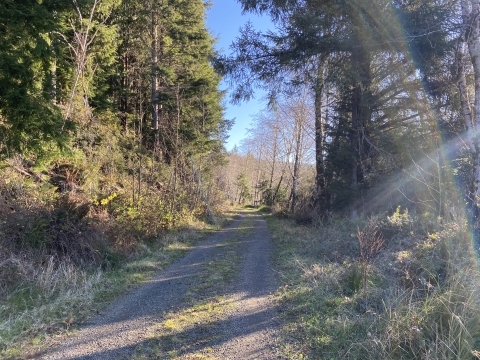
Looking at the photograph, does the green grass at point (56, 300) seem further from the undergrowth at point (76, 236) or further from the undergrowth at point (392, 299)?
the undergrowth at point (392, 299)

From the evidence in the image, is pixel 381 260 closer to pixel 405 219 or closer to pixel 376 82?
pixel 405 219

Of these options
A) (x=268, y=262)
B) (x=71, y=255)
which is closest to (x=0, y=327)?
(x=71, y=255)

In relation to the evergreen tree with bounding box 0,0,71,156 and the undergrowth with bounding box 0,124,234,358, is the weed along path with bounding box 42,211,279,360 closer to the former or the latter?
the undergrowth with bounding box 0,124,234,358

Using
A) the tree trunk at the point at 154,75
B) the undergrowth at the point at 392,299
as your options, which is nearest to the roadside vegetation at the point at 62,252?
the undergrowth at the point at 392,299

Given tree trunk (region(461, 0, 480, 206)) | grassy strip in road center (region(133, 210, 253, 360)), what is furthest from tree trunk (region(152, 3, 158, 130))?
tree trunk (region(461, 0, 480, 206))

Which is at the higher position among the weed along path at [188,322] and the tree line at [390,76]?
the tree line at [390,76]

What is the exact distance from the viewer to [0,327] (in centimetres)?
345

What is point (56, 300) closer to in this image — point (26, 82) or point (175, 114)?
point (26, 82)

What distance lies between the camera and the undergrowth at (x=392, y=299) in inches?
114

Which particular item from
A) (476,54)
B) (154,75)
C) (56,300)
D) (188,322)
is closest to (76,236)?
(56,300)

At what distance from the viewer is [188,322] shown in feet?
13.3

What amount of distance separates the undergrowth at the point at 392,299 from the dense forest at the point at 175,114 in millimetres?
290

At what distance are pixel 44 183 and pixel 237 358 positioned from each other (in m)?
7.96

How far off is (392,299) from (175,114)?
47.4ft
